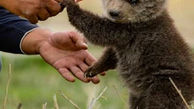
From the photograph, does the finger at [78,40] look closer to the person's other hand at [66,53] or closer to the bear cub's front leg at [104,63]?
the person's other hand at [66,53]

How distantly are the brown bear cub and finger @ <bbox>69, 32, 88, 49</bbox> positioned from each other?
0.07m

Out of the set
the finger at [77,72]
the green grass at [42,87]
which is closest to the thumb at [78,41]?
the finger at [77,72]

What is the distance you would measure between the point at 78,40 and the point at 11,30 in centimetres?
108

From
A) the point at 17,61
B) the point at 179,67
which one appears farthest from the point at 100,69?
the point at 17,61

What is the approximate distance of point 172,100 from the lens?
782 centimetres

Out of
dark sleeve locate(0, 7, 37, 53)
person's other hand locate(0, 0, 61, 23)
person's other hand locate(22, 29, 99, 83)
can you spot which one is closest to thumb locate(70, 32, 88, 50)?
person's other hand locate(22, 29, 99, 83)

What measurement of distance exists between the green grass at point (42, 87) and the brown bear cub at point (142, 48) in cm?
204

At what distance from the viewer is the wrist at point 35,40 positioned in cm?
854

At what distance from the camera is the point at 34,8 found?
7684 millimetres

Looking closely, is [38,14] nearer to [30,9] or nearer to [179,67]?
[30,9]

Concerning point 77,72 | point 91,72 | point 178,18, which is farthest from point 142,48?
point 178,18

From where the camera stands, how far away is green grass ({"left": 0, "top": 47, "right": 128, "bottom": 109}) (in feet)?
35.6

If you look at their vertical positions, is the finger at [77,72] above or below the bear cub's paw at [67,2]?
below

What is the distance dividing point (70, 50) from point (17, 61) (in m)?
6.07
